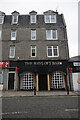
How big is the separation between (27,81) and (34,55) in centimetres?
447

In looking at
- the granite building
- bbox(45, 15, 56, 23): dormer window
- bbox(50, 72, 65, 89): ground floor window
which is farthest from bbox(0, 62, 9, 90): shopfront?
bbox(45, 15, 56, 23): dormer window

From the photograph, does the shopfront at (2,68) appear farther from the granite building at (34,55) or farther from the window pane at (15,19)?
the window pane at (15,19)

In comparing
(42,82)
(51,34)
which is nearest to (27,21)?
(51,34)

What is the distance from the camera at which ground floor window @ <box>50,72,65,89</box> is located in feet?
43.4

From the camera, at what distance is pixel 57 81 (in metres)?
13.4

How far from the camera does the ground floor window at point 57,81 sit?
13.2 m

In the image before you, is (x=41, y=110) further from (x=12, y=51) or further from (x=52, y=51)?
(x=12, y=51)

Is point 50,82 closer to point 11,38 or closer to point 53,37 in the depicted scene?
point 53,37

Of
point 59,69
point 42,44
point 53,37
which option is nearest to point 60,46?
point 53,37

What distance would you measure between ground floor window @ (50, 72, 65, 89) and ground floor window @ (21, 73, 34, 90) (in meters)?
3.39

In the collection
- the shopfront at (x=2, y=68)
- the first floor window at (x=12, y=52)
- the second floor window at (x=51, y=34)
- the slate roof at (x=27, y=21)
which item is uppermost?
the slate roof at (x=27, y=21)

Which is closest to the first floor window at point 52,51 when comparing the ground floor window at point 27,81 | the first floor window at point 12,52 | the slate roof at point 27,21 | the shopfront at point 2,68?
the slate roof at point 27,21

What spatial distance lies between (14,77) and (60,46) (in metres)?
9.32

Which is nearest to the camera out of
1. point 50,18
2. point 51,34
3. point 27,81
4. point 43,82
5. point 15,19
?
point 27,81
